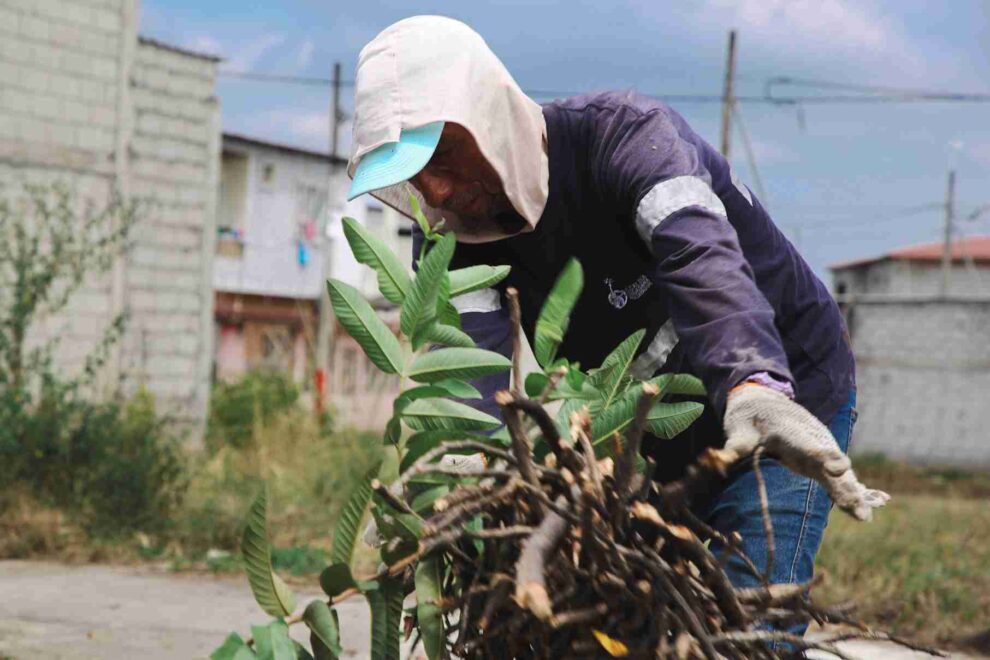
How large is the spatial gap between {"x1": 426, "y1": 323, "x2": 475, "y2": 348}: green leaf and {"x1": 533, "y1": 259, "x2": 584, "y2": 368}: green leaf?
0.33 feet

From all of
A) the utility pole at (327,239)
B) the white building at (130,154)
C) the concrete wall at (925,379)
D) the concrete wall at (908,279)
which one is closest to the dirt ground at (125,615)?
the white building at (130,154)

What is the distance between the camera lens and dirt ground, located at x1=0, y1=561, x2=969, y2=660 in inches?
184

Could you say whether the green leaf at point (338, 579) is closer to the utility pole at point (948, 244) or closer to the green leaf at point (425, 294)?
the green leaf at point (425, 294)

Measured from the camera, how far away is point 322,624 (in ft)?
5.36

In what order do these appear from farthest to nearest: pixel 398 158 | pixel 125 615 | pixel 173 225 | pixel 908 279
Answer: pixel 908 279, pixel 173 225, pixel 125 615, pixel 398 158

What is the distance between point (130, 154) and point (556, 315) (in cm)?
1050

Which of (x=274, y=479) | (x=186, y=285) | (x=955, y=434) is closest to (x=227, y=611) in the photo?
(x=274, y=479)

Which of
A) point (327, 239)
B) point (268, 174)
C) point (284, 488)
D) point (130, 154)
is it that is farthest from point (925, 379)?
point (284, 488)

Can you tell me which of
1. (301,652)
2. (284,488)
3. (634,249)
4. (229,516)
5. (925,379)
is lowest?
(925,379)

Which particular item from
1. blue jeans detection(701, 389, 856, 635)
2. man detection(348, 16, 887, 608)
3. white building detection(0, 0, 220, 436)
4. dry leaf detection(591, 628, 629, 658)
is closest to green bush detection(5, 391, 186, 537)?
white building detection(0, 0, 220, 436)

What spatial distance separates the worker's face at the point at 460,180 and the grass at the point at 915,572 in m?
2.14

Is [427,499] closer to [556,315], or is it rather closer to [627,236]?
[556,315]

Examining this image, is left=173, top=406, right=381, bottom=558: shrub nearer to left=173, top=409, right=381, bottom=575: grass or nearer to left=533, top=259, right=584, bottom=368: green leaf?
left=173, top=409, right=381, bottom=575: grass

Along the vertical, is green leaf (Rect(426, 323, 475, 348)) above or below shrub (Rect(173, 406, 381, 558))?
above
